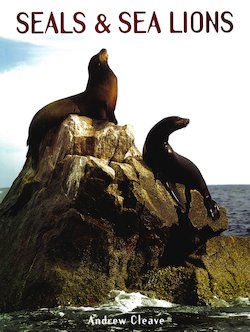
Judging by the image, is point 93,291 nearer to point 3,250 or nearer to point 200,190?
point 3,250

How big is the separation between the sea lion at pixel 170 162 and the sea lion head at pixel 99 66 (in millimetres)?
1486

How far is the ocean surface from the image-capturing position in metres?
7.16

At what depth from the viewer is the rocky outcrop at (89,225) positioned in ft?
27.5

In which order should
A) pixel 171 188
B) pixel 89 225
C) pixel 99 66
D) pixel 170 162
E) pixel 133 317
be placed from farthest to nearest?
pixel 99 66 → pixel 170 162 → pixel 171 188 → pixel 89 225 → pixel 133 317

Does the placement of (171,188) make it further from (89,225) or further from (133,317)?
(133,317)

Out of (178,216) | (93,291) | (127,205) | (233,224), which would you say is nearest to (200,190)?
(178,216)

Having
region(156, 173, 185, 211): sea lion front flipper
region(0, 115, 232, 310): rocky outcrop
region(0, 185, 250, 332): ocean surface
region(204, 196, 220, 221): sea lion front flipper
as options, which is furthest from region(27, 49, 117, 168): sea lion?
region(0, 185, 250, 332): ocean surface

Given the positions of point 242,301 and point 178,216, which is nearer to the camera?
point 242,301

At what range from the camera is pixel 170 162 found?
10.0m

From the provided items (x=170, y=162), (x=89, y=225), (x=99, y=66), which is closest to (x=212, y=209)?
(x=170, y=162)

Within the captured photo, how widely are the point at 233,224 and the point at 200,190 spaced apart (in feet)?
→ 36.8

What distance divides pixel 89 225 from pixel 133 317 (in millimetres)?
1486

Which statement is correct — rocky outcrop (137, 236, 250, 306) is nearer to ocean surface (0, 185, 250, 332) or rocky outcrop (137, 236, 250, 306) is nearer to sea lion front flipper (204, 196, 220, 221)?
ocean surface (0, 185, 250, 332)

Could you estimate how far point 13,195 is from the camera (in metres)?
9.99
